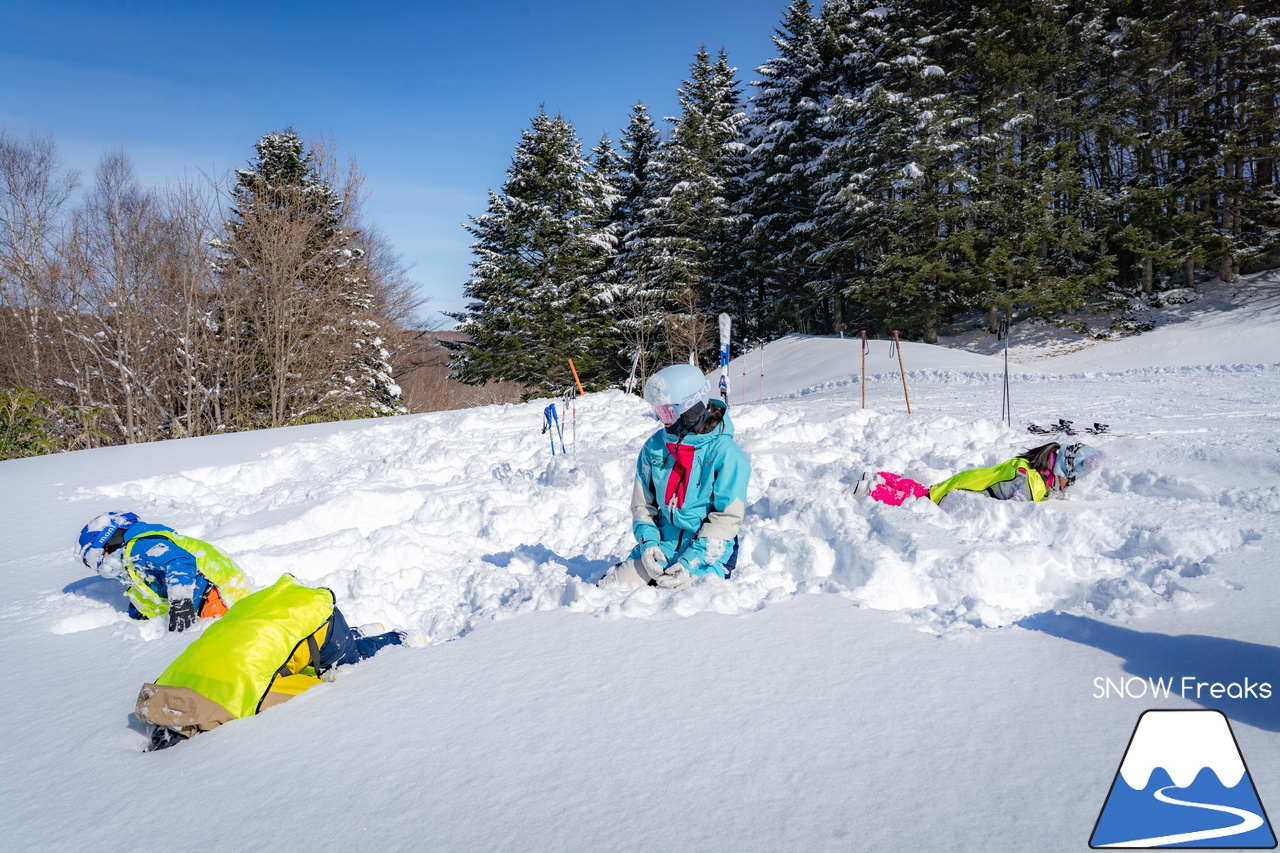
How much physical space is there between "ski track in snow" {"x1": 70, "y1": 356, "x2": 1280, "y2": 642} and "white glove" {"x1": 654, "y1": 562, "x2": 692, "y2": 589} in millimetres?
53

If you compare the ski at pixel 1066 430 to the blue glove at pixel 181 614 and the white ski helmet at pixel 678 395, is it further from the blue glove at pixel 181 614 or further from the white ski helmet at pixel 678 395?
the blue glove at pixel 181 614

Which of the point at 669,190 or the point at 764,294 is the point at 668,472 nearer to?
the point at 669,190

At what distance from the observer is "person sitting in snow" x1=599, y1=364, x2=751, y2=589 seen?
127 inches

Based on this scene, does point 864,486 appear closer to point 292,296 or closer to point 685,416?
point 685,416

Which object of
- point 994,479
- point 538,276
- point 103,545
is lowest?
point 994,479

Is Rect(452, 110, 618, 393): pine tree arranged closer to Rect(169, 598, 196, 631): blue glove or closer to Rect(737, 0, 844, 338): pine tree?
Rect(737, 0, 844, 338): pine tree

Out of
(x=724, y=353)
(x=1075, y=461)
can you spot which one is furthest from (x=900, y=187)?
(x=1075, y=461)

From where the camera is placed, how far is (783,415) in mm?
8367

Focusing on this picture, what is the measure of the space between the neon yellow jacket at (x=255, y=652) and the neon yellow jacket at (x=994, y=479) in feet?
12.1

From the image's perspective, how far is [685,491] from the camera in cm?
340

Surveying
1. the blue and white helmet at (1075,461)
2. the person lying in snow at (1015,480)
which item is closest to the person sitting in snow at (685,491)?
the person lying in snow at (1015,480)

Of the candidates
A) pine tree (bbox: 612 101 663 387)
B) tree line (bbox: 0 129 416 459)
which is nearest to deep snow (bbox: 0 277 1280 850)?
tree line (bbox: 0 129 416 459)

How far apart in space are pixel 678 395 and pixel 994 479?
2386 millimetres

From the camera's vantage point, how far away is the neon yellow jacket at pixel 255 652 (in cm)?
236
